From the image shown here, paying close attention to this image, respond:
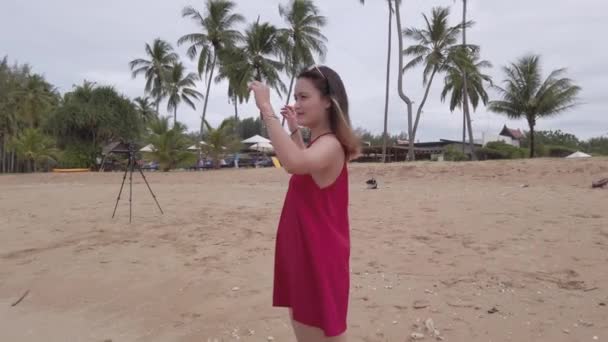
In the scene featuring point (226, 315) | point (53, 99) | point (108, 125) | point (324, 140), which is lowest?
point (226, 315)

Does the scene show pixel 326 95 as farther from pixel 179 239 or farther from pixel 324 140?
pixel 179 239

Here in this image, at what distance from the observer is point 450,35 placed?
23.3 meters

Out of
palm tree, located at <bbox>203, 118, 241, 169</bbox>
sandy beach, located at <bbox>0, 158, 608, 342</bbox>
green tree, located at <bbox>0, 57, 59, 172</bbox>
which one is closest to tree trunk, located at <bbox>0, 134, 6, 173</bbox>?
green tree, located at <bbox>0, 57, 59, 172</bbox>

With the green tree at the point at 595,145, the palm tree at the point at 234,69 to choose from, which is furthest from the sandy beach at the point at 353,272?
the green tree at the point at 595,145

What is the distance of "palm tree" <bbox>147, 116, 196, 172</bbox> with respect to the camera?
19375 mm

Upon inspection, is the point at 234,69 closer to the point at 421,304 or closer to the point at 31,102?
the point at 31,102

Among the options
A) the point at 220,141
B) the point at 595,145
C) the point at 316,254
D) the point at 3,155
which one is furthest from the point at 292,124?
the point at 595,145

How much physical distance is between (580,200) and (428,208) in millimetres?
2449

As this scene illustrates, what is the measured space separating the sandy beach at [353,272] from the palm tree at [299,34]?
70.3 feet

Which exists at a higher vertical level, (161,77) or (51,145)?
(161,77)

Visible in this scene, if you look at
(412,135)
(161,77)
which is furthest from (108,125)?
(412,135)

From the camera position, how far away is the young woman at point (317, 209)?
4.22 feet

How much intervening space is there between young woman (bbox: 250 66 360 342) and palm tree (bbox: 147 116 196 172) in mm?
18827

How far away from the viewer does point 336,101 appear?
1378mm
